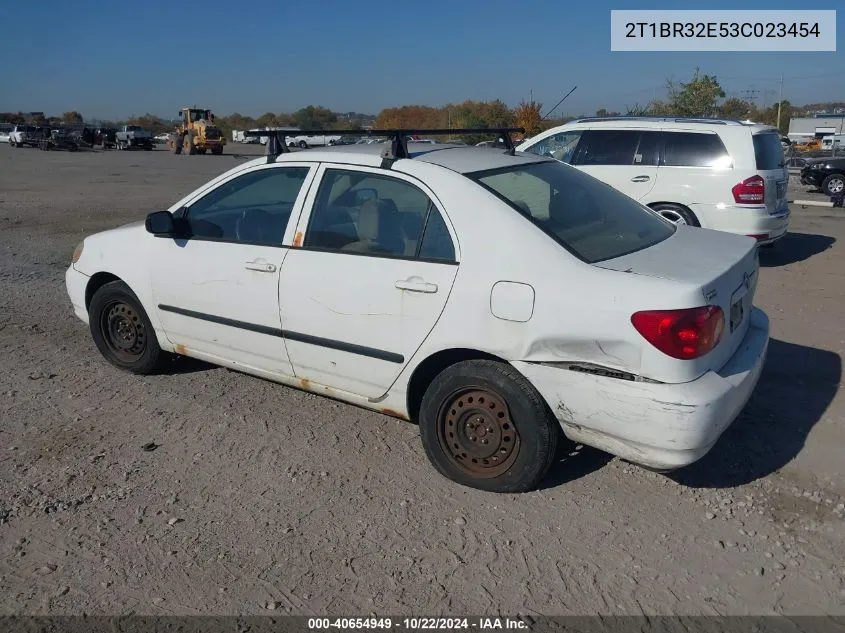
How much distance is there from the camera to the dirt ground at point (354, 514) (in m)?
2.99

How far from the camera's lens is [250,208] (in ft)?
15.2

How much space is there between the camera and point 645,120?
9859 mm

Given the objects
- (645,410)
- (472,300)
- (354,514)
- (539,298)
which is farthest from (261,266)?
(645,410)

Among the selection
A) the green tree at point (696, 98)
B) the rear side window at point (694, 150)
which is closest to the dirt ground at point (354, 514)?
the rear side window at point (694, 150)

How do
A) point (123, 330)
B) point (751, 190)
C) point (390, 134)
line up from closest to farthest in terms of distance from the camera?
point (390, 134)
point (123, 330)
point (751, 190)

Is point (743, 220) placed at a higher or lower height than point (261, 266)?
lower

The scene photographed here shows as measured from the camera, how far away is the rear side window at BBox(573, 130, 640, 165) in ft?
32.1

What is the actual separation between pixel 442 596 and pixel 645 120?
8.30 meters

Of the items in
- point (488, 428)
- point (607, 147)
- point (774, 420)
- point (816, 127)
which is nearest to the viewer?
point (488, 428)

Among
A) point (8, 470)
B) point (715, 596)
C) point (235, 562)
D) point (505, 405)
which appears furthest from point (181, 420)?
point (715, 596)

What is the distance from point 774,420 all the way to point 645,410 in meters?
1.77

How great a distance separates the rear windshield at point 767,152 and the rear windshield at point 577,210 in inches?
213

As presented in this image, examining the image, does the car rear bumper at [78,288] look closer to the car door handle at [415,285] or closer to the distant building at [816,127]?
the car door handle at [415,285]

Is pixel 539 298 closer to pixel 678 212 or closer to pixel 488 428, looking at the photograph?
pixel 488 428
